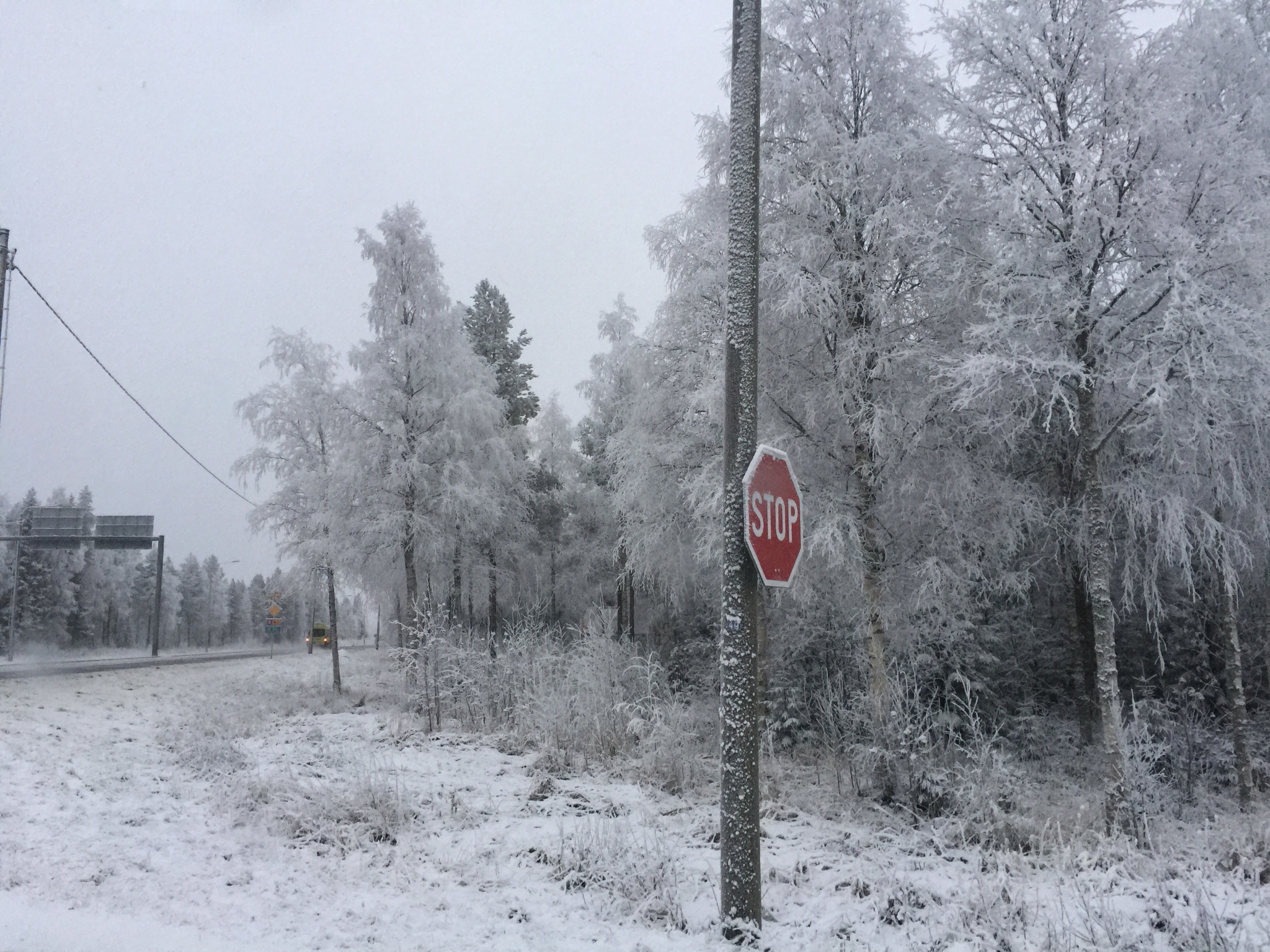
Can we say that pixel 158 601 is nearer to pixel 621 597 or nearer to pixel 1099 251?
pixel 621 597

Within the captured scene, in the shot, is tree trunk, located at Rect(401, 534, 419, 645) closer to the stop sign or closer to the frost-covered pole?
the frost-covered pole

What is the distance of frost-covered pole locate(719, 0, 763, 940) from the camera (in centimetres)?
436

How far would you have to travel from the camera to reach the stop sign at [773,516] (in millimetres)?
4262

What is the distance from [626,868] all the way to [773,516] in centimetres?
294

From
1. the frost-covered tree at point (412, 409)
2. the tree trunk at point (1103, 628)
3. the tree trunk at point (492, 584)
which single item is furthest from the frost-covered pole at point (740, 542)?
the tree trunk at point (492, 584)

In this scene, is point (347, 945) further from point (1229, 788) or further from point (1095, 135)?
point (1229, 788)

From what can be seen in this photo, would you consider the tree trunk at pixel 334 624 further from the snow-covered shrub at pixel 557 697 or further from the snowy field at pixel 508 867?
the snowy field at pixel 508 867

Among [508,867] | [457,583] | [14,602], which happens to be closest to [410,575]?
[457,583]

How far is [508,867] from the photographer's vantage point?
5672mm

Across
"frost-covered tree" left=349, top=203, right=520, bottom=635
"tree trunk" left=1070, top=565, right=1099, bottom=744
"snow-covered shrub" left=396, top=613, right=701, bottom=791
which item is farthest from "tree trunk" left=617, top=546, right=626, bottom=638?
"tree trunk" left=1070, top=565, right=1099, bottom=744

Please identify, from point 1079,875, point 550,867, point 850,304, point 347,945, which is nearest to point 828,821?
point 1079,875

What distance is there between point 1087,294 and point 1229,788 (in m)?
8.64

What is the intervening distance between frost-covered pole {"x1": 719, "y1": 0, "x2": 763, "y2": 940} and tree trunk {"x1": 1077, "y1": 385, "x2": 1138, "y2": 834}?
4.70 metres

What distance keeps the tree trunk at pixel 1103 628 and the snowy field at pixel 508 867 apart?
51 centimetres
